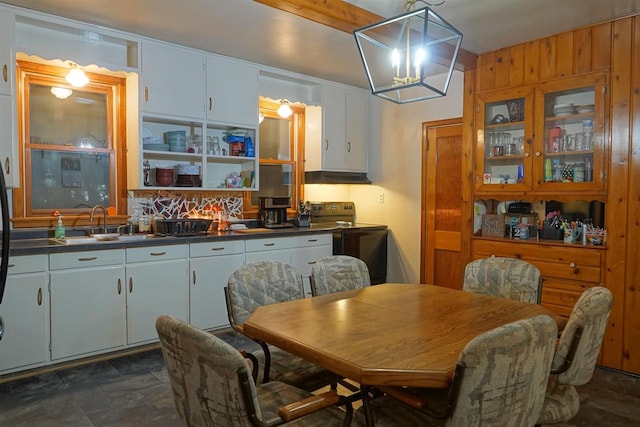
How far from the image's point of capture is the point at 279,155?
5.20m

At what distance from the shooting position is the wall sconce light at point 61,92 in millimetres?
3652

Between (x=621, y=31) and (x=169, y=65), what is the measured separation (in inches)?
136

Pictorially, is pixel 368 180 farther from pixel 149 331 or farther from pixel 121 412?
pixel 121 412

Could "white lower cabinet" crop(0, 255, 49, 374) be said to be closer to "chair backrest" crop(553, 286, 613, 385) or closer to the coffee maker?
the coffee maker

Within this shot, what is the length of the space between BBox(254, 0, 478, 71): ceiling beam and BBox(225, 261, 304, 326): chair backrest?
1549mm

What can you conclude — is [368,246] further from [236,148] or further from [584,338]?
[584,338]

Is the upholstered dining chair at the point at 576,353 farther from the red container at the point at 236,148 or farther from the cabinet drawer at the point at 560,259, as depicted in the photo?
the red container at the point at 236,148

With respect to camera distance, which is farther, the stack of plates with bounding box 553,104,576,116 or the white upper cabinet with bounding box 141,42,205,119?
the white upper cabinet with bounding box 141,42,205,119

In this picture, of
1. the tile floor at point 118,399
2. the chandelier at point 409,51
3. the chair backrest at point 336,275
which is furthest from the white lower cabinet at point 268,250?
the chandelier at point 409,51

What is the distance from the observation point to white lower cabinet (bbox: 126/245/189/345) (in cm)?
342

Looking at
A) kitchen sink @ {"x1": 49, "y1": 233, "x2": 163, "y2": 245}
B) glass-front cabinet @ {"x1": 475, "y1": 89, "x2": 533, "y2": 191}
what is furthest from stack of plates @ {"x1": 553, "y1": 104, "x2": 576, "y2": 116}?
kitchen sink @ {"x1": 49, "y1": 233, "x2": 163, "y2": 245}

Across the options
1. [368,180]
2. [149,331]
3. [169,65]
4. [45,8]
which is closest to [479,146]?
[368,180]

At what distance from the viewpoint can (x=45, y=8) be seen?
3.11m

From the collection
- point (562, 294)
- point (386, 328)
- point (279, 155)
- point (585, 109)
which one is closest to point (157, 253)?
point (279, 155)
